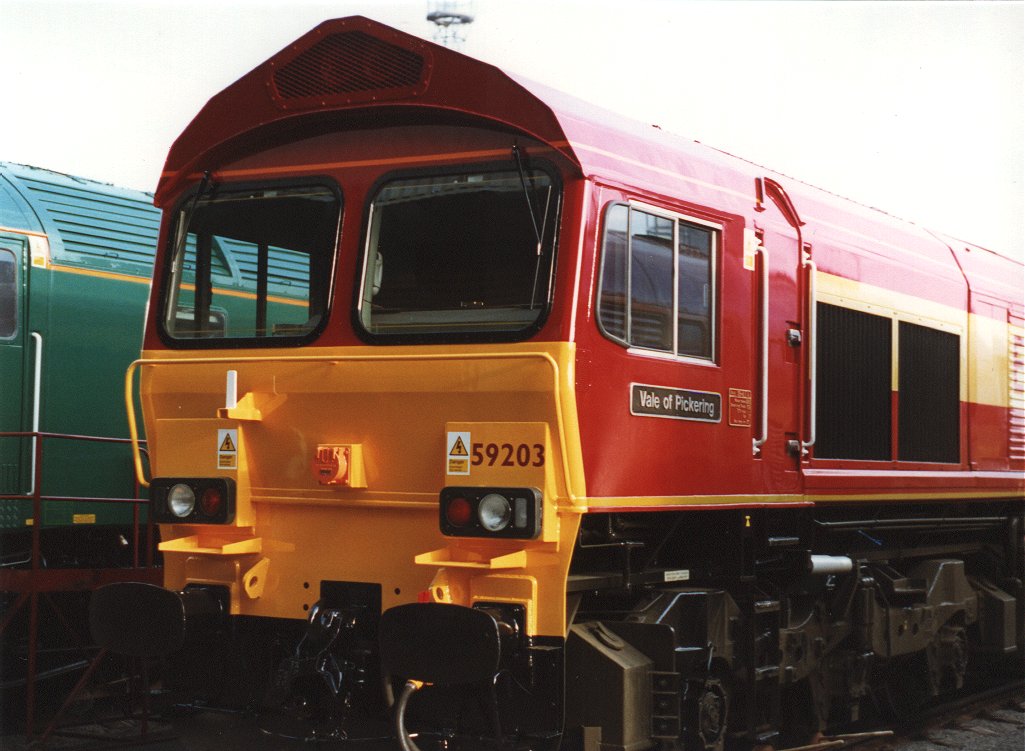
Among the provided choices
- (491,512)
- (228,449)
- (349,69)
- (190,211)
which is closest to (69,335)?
(190,211)

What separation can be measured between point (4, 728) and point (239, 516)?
328 cm

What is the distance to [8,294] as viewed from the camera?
31.9 ft

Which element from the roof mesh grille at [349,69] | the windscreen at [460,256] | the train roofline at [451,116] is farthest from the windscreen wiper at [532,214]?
the roof mesh grille at [349,69]

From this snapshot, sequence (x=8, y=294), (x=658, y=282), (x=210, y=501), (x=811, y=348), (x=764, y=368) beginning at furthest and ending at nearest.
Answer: (x=8, y=294) < (x=811, y=348) < (x=764, y=368) < (x=210, y=501) < (x=658, y=282)

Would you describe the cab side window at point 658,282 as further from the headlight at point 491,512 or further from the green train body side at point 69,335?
the green train body side at point 69,335

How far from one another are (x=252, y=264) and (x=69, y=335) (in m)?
3.43

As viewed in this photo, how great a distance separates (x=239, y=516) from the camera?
671 centimetres

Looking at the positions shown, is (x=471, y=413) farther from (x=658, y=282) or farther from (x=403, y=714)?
(x=403, y=714)

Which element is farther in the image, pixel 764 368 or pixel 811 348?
pixel 811 348

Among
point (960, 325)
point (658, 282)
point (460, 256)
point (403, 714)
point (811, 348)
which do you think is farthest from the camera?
point (960, 325)

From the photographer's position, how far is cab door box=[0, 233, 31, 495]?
31.8 feet

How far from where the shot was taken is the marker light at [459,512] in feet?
19.7

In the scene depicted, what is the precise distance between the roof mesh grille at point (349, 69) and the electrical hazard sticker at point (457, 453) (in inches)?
67.1

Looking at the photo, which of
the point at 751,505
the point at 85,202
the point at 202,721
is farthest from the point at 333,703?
the point at 85,202
